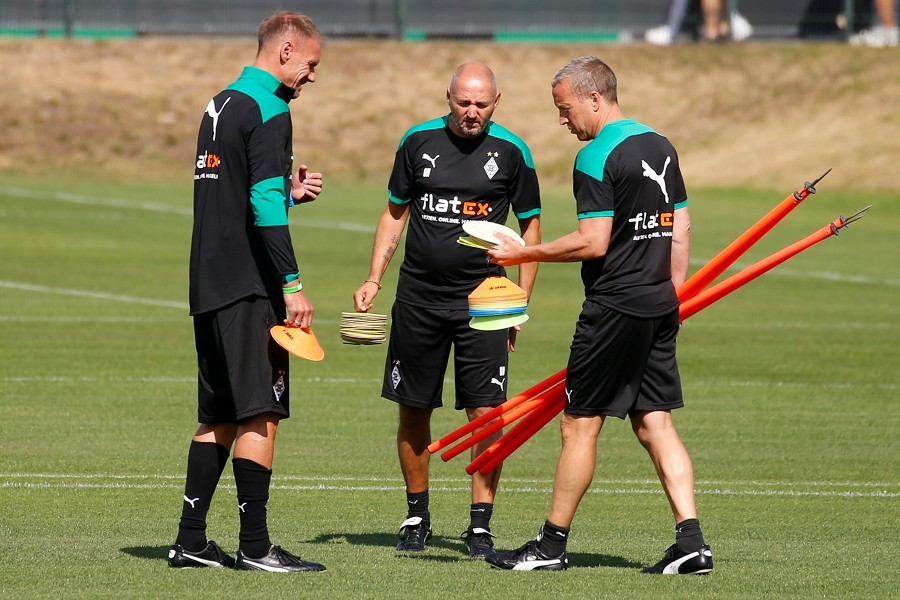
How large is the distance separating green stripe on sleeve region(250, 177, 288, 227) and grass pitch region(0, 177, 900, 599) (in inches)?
60.7

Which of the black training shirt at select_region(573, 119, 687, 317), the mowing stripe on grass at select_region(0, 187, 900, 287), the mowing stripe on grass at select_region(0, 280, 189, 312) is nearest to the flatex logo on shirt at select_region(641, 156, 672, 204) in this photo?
the black training shirt at select_region(573, 119, 687, 317)

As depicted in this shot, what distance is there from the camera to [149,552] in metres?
7.69

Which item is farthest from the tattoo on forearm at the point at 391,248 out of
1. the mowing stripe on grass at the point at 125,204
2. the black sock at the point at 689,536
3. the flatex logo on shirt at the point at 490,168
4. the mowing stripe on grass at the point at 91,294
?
the mowing stripe on grass at the point at 125,204

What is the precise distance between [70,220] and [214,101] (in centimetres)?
1965

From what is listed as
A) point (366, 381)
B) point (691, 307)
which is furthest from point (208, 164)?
point (366, 381)

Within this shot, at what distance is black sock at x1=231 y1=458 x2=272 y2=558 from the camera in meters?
7.34

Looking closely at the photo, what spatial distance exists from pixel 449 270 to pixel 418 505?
3.95ft

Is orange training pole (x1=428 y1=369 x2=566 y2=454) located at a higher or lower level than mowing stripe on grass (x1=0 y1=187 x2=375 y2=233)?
lower

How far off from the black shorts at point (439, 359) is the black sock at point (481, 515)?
510mm

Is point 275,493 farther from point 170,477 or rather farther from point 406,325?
point 406,325

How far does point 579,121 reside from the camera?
742cm

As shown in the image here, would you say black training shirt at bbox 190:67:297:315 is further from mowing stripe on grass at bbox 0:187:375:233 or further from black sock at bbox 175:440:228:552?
mowing stripe on grass at bbox 0:187:375:233

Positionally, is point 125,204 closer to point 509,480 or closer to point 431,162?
point 509,480

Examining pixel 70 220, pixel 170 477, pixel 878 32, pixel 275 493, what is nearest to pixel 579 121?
pixel 275 493
